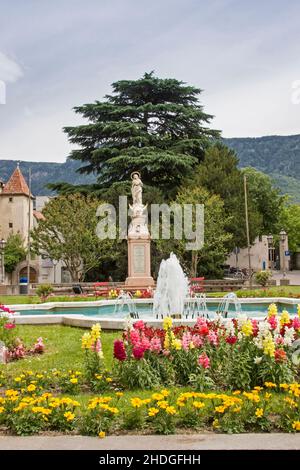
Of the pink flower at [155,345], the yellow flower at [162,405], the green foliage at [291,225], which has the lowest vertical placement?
the yellow flower at [162,405]

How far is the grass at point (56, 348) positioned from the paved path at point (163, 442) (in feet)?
11.2

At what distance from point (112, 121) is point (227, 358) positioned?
35927mm

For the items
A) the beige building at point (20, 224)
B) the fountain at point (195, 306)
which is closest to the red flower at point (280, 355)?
the fountain at point (195, 306)

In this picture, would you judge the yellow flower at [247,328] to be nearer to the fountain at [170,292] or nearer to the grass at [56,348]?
the grass at [56,348]

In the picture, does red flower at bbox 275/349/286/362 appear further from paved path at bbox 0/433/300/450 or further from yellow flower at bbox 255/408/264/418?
paved path at bbox 0/433/300/450

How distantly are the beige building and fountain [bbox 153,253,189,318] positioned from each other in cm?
3905

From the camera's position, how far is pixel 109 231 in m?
38.4

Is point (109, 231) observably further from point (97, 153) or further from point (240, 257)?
point (240, 257)

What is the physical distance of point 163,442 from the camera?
4930 mm

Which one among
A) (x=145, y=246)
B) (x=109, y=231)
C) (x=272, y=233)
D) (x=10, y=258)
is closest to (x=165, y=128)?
(x=109, y=231)

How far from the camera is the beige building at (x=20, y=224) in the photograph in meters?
54.0
